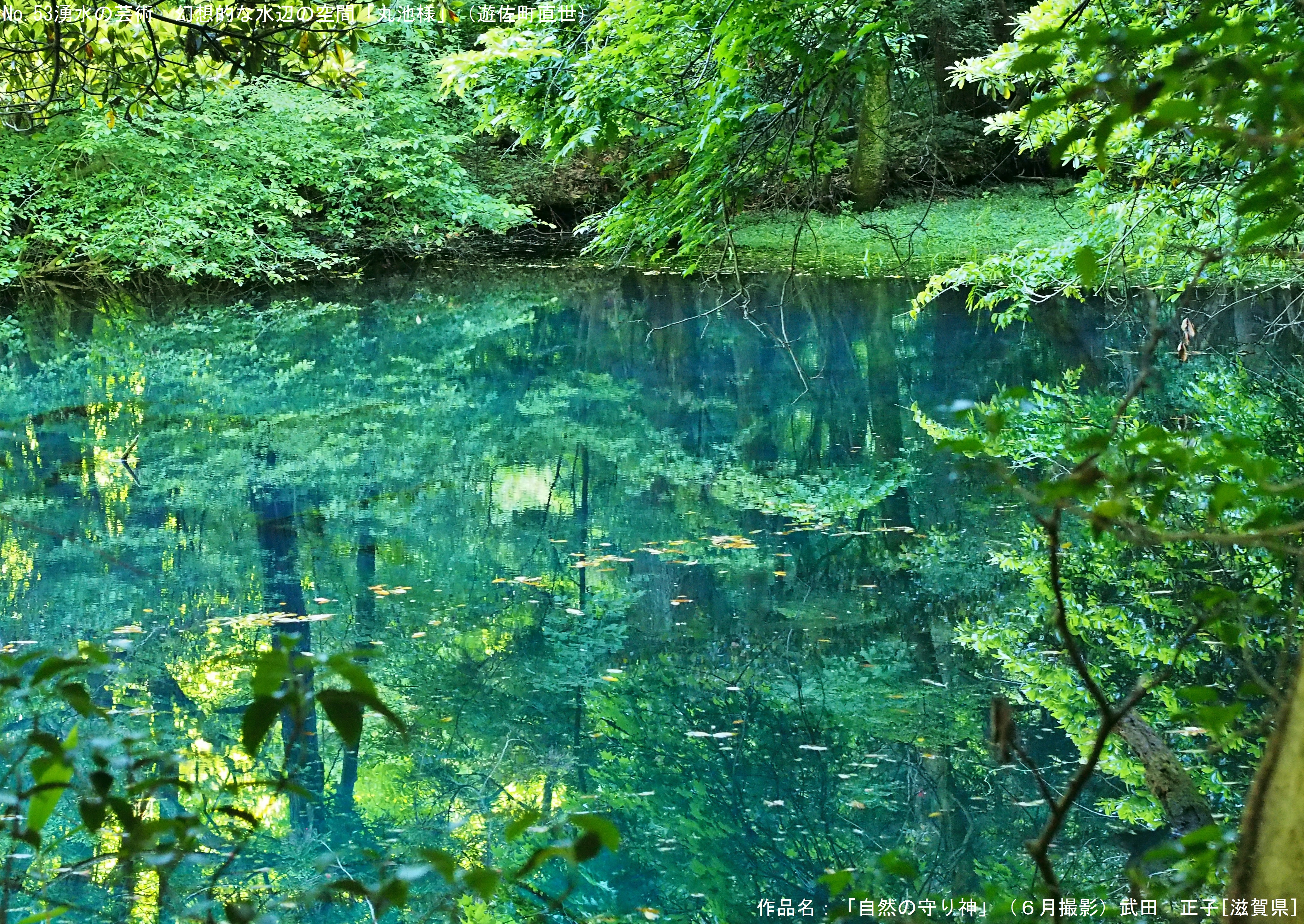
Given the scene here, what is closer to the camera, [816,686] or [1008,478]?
[1008,478]

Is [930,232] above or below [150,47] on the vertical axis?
below

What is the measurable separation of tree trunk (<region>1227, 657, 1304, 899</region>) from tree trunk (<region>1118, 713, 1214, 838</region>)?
259 centimetres

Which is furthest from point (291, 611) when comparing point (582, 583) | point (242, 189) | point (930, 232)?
point (242, 189)

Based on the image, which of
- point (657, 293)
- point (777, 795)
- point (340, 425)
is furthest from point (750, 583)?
point (657, 293)

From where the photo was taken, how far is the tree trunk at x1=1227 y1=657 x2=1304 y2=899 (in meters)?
1.03

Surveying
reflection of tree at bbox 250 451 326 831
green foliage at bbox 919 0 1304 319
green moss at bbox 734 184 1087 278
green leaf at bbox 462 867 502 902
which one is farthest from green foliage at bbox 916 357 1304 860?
green moss at bbox 734 184 1087 278

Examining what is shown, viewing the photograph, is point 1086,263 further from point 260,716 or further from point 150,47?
point 150,47

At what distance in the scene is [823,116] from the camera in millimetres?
4410

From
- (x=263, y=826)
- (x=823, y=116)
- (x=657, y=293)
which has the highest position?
(x=823, y=116)

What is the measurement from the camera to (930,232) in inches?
633

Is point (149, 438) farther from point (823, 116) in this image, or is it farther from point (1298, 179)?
point (1298, 179)

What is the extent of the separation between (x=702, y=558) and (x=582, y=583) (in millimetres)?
702

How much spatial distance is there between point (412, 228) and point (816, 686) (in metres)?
15.1

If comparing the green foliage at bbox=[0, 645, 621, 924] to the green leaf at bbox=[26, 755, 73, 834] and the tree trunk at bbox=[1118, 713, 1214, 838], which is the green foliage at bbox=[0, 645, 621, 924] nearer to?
the green leaf at bbox=[26, 755, 73, 834]
